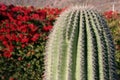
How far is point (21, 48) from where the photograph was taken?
7.23 m

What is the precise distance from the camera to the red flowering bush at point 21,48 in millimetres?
6988

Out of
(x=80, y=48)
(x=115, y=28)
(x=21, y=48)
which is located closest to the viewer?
(x=80, y=48)

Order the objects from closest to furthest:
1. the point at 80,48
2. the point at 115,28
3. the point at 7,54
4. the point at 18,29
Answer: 1. the point at 80,48
2. the point at 7,54
3. the point at 18,29
4. the point at 115,28

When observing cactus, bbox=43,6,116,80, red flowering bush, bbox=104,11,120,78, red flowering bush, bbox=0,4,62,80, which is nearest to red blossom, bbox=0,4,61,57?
red flowering bush, bbox=0,4,62,80

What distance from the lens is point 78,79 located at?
387 cm

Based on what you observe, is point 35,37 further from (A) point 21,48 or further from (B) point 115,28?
(B) point 115,28

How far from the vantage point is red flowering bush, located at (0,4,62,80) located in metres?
6.99

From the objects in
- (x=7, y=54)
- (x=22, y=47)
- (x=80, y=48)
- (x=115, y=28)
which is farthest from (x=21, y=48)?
(x=80, y=48)

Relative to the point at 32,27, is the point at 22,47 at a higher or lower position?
lower

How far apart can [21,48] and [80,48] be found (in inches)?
137

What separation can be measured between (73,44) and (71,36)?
74mm

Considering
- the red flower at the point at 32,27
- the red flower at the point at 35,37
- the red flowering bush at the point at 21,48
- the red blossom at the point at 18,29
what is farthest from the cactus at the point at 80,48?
the red flower at the point at 32,27

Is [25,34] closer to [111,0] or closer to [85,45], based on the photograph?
[85,45]

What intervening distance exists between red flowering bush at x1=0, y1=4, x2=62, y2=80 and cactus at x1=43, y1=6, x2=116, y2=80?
119 inches
